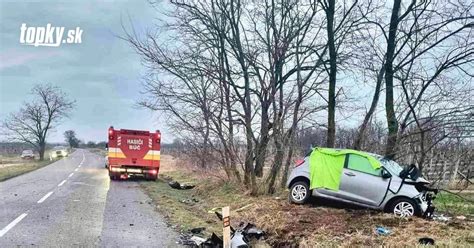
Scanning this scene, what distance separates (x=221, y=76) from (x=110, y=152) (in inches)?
366

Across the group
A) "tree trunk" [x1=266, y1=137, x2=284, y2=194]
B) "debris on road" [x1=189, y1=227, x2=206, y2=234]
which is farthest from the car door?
"debris on road" [x1=189, y1=227, x2=206, y2=234]

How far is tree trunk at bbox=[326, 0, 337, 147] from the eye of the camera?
62.7ft

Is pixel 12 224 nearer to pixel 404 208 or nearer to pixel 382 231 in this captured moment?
pixel 382 231

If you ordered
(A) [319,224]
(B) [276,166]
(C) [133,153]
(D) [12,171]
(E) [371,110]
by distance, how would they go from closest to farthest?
1. (A) [319,224]
2. (B) [276,166]
3. (E) [371,110]
4. (C) [133,153]
5. (D) [12,171]

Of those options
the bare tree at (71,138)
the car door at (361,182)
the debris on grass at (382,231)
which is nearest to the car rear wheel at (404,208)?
the car door at (361,182)

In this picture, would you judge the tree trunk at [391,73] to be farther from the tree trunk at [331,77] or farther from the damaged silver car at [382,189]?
the damaged silver car at [382,189]

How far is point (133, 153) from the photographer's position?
25391 millimetres

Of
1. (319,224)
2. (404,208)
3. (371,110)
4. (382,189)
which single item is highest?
(371,110)

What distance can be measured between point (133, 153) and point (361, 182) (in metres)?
15.6

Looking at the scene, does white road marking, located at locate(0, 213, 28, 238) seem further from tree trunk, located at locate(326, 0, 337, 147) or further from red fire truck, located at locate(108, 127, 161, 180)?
red fire truck, located at locate(108, 127, 161, 180)

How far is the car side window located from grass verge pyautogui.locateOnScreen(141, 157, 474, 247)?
116cm

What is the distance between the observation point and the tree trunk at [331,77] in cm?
1911

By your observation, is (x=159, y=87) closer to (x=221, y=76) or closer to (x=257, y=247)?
(x=221, y=76)

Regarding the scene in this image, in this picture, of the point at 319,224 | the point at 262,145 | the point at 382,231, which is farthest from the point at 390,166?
the point at 262,145
